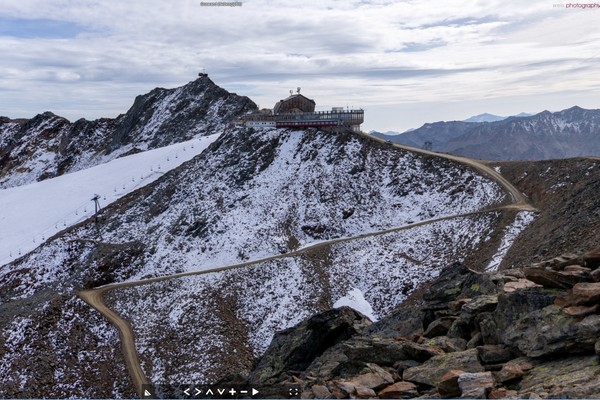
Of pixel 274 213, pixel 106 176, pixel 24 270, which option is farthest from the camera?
pixel 106 176

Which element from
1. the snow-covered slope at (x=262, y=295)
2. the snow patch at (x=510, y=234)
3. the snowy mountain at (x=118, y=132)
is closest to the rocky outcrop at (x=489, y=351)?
the snow-covered slope at (x=262, y=295)

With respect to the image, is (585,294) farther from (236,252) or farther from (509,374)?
(236,252)

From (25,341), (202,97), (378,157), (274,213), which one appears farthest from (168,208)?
(202,97)

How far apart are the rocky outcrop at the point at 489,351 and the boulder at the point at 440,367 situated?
0.03 metres

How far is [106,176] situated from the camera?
82.6 m

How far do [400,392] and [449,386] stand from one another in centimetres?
177

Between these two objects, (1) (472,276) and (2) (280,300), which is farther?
(2) (280,300)

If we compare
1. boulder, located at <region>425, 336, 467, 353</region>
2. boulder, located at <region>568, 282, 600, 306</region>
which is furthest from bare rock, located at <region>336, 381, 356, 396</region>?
boulder, located at <region>568, 282, 600, 306</region>

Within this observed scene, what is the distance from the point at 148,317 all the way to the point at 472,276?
31669 millimetres

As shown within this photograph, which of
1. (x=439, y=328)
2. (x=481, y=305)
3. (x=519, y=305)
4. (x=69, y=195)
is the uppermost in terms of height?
(x=69, y=195)

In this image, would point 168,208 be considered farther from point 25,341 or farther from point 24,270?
point 25,341

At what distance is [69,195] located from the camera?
261 feet

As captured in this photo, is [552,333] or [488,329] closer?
[552,333]

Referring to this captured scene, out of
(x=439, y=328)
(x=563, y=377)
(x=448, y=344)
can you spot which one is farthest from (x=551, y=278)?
(x=439, y=328)
